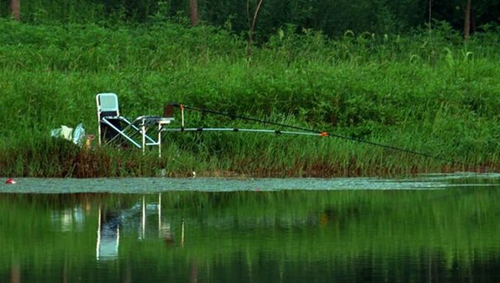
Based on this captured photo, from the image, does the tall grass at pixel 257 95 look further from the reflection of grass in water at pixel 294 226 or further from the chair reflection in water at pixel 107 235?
the chair reflection in water at pixel 107 235

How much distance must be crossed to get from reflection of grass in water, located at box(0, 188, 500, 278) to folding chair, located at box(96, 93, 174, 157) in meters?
2.66

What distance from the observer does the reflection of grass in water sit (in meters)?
12.5

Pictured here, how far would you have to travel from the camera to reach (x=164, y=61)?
88.6 feet

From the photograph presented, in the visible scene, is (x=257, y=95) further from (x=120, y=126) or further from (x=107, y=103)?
(x=107, y=103)

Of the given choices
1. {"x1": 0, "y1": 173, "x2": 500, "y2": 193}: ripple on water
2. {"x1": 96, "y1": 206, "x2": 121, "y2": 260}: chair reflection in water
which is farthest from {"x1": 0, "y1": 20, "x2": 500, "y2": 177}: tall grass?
{"x1": 96, "y1": 206, "x2": 121, "y2": 260}: chair reflection in water

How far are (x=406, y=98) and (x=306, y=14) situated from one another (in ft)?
39.5

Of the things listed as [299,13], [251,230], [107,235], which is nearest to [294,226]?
[251,230]

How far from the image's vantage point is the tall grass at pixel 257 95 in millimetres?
20766

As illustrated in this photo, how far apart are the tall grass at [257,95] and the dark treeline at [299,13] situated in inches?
193

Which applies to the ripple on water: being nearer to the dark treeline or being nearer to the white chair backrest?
the white chair backrest

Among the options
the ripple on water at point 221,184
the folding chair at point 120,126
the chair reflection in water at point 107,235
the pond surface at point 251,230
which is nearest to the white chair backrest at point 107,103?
the folding chair at point 120,126

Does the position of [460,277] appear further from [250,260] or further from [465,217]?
[465,217]

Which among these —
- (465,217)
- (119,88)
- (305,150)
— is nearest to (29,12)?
(119,88)

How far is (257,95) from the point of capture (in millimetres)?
23016
